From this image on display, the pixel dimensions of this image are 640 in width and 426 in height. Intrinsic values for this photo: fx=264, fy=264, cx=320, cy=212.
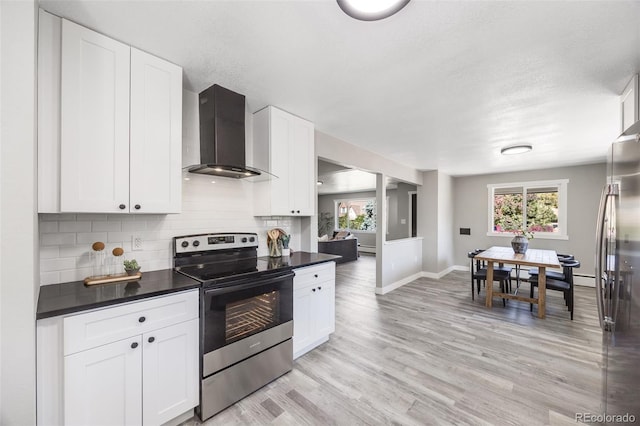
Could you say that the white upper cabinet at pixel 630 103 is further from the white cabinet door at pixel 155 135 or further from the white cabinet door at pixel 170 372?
the white cabinet door at pixel 170 372

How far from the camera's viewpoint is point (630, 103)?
2.13 metres

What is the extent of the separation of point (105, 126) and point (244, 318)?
5.20ft

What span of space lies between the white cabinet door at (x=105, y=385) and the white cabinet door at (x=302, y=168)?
1.81 meters

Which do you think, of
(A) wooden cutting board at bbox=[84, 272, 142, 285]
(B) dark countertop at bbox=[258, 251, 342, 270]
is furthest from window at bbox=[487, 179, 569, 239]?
(A) wooden cutting board at bbox=[84, 272, 142, 285]

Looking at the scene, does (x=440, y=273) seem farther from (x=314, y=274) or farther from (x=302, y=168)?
(x=302, y=168)

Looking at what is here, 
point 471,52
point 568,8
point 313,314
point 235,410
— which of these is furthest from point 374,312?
point 568,8

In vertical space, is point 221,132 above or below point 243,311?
above

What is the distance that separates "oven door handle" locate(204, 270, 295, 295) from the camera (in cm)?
182

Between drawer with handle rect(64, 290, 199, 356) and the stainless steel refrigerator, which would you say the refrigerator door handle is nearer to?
the stainless steel refrigerator

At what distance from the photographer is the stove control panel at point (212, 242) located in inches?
88.2

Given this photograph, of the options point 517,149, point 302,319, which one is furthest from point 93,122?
point 517,149

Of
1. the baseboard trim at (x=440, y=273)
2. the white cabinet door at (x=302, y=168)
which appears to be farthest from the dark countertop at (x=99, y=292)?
the baseboard trim at (x=440, y=273)

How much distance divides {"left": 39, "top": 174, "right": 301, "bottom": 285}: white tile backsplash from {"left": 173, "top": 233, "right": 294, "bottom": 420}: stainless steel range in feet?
0.46
